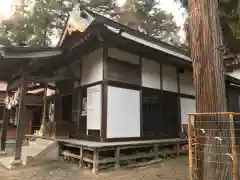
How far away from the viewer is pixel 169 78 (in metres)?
9.53

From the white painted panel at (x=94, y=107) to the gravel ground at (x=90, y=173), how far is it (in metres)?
1.40

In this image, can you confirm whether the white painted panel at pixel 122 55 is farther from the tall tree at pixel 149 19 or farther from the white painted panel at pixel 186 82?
the tall tree at pixel 149 19

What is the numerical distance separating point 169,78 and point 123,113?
301 cm

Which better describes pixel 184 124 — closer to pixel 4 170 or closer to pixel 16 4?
pixel 4 170

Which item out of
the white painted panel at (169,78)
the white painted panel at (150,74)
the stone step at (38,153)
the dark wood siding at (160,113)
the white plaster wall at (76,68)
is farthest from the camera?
the white painted panel at (169,78)

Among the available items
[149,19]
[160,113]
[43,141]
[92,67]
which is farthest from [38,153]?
Answer: [149,19]

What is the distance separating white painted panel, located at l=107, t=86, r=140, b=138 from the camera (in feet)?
23.8

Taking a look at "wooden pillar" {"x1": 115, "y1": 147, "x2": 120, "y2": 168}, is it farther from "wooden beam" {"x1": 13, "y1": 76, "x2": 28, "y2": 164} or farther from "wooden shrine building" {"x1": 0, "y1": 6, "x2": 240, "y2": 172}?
"wooden beam" {"x1": 13, "y1": 76, "x2": 28, "y2": 164}

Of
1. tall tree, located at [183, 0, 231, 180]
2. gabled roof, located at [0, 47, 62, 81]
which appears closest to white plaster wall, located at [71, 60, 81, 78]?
gabled roof, located at [0, 47, 62, 81]

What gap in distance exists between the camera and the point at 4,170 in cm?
649

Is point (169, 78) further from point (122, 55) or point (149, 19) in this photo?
point (149, 19)

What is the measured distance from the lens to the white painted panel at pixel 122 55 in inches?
304

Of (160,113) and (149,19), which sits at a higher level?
(149,19)

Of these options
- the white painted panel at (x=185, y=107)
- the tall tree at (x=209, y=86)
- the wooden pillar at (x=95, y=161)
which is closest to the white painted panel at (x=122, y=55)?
the white painted panel at (x=185, y=107)
